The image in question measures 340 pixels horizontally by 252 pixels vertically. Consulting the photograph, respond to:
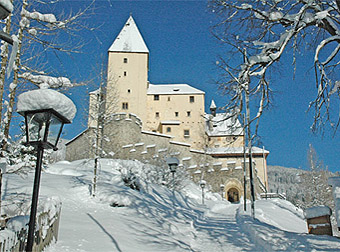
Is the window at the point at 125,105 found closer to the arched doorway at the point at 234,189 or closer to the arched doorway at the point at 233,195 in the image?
the arched doorway at the point at 234,189

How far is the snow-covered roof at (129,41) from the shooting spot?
39.8m

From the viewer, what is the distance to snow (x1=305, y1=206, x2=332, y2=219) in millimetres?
7028

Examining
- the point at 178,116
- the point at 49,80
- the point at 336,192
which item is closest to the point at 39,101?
the point at 49,80

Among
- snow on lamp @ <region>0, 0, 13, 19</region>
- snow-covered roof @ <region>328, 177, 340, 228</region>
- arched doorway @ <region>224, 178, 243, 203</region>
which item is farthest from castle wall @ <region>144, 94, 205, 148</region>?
snow on lamp @ <region>0, 0, 13, 19</region>

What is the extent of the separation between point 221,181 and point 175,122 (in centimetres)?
1117

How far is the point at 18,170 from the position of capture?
215 inches

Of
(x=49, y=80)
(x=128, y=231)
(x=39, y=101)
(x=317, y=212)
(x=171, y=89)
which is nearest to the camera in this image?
(x=39, y=101)

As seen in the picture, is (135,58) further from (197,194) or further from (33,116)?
(33,116)

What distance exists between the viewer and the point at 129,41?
133ft

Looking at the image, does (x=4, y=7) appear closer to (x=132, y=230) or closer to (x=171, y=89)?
(x=132, y=230)

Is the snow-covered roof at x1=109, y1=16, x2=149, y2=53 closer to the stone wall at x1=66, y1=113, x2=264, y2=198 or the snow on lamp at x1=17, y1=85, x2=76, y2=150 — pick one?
the stone wall at x1=66, y1=113, x2=264, y2=198

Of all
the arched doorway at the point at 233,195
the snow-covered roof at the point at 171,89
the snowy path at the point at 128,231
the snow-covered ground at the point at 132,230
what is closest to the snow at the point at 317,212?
the snow-covered ground at the point at 132,230

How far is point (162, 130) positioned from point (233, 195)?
1284 centimetres

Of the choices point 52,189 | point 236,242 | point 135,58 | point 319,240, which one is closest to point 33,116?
point 319,240
